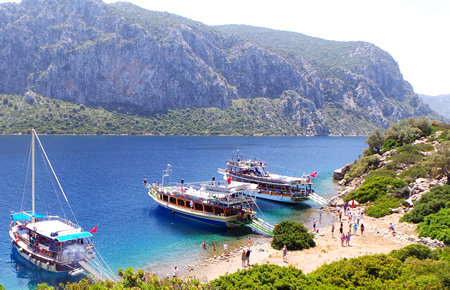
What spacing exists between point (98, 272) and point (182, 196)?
23.1 metres

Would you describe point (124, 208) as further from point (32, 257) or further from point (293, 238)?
point (293, 238)

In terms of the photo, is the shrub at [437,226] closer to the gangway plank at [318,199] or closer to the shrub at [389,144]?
the gangway plank at [318,199]

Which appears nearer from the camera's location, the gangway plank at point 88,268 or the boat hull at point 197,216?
the gangway plank at point 88,268

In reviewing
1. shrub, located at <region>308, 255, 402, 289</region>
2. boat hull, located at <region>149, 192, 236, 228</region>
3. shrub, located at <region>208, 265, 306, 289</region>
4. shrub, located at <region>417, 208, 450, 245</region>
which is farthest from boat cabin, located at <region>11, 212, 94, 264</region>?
shrub, located at <region>417, 208, 450, 245</region>

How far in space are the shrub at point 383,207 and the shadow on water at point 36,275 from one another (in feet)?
132

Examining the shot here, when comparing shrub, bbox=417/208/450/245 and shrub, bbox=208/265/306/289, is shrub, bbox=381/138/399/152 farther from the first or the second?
shrub, bbox=208/265/306/289

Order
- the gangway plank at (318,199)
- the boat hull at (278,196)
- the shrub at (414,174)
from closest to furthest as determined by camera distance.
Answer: the shrub at (414,174) → the gangway plank at (318,199) → the boat hull at (278,196)

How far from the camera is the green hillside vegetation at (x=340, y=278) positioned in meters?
20.5

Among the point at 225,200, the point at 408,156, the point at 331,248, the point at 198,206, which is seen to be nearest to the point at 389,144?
the point at 408,156

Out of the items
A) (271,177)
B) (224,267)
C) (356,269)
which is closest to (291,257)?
(224,267)

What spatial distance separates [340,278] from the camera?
2391 centimetres

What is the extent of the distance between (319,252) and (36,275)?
2992 cm

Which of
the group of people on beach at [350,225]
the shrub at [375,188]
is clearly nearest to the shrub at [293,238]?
the group of people on beach at [350,225]

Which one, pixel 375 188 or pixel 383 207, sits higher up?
pixel 375 188
